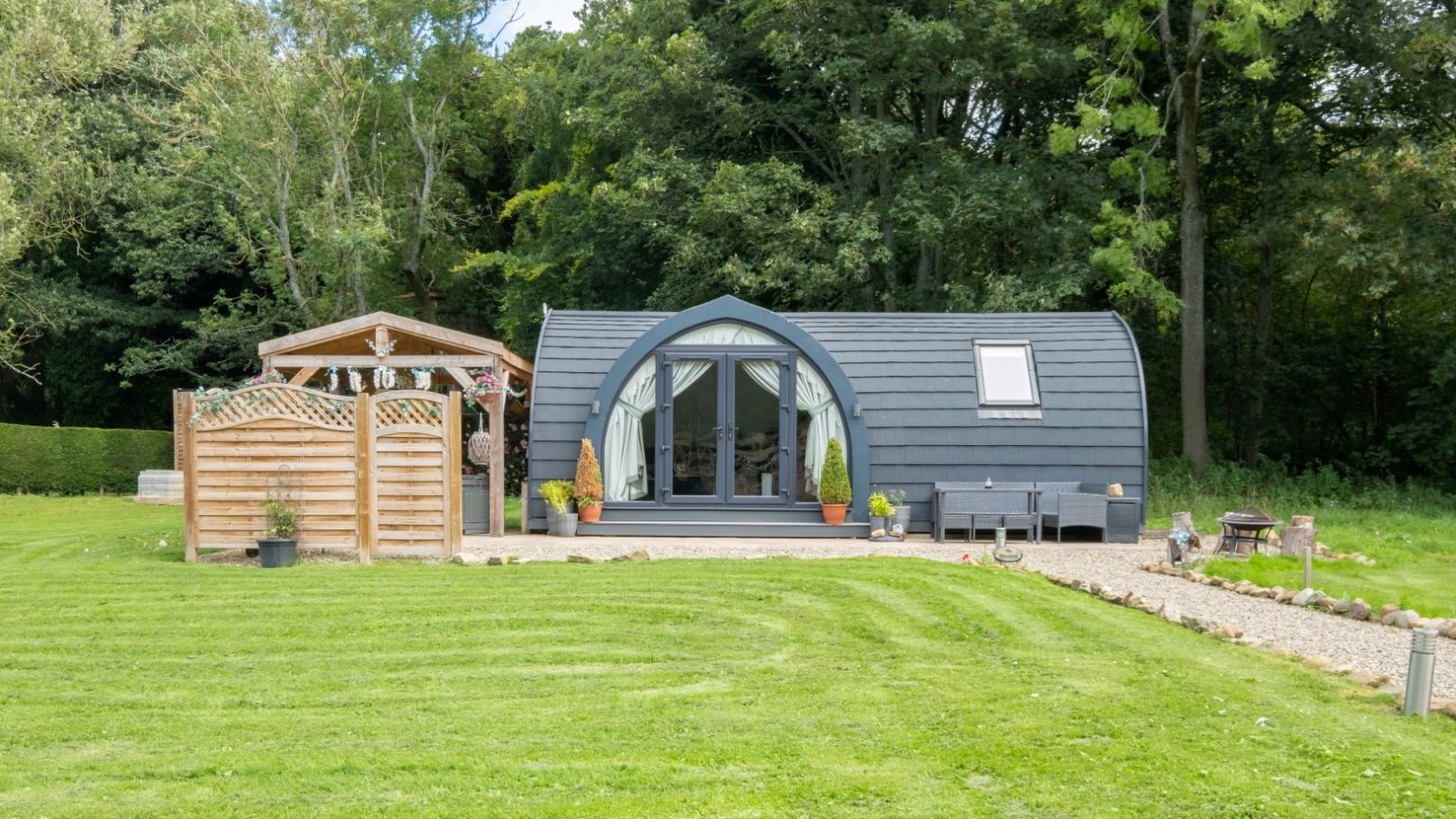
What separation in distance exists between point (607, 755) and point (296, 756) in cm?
128

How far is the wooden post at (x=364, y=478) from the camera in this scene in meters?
11.8

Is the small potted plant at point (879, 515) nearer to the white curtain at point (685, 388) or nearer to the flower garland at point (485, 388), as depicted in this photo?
the white curtain at point (685, 388)

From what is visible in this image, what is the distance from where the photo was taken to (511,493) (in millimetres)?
20219

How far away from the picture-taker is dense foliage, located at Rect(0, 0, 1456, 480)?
2052 cm

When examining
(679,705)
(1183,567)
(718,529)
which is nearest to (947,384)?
(718,529)

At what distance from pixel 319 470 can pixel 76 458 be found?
14.9m

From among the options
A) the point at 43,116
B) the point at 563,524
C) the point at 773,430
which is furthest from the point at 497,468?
the point at 43,116

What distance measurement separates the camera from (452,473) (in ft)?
39.4

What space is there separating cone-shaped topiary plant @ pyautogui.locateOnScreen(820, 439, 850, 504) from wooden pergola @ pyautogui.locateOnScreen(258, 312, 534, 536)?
11.9 ft

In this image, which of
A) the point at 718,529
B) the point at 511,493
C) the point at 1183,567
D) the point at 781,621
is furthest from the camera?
the point at 511,493

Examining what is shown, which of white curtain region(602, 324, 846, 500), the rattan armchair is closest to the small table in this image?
the rattan armchair

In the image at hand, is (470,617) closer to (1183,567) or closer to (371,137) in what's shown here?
(1183,567)

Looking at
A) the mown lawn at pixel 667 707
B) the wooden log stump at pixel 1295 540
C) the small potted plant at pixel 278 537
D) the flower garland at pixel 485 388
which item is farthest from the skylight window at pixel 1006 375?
the small potted plant at pixel 278 537

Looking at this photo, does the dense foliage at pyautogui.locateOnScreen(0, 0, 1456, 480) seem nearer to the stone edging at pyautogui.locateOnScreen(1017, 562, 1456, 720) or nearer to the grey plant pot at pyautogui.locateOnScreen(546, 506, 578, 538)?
the grey plant pot at pyautogui.locateOnScreen(546, 506, 578, 538)
